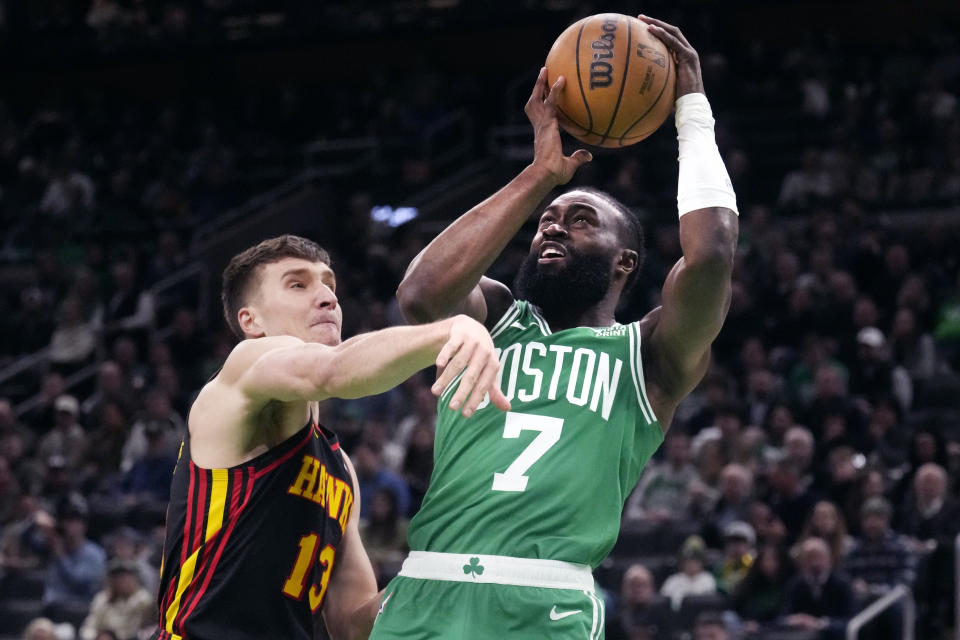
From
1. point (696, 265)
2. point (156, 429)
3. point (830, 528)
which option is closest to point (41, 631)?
point (156, 429)

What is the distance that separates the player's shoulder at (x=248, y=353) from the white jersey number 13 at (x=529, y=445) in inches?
26.2

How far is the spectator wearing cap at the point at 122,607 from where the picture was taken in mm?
10328

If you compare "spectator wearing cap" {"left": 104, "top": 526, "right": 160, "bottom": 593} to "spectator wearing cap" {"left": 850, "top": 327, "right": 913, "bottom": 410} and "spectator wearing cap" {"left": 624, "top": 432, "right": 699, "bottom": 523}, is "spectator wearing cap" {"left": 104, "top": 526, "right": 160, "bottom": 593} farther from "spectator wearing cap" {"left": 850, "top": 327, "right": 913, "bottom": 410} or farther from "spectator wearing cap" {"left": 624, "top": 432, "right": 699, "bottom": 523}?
"spectator wearing cap" {"left": 850, "top": 327, "right": 913, "bottom": 410}

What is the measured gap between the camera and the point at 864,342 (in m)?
11.2

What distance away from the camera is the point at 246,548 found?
4016 millimetres

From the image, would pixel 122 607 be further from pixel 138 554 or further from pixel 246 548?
pixel 246 548

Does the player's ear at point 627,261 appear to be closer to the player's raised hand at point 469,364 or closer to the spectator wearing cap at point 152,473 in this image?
the player's raised hand at point 469,364

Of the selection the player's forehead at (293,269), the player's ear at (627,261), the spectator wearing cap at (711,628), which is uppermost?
the player's forehead at (293,269)

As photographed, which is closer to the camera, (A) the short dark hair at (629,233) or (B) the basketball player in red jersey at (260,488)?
(B) the basketball player in red jersey at (260,488)

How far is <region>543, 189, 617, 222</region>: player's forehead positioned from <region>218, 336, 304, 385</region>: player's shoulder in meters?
0.98

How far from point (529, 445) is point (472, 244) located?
0.59 m

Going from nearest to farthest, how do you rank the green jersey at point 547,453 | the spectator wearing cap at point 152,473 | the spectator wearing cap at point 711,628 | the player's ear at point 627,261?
1. the green jersey at point 547,453
2. the player's ear at point 627,261
3. the spectator wearing cap at point 711,628
4. the spectator wearing cap at point 152,473

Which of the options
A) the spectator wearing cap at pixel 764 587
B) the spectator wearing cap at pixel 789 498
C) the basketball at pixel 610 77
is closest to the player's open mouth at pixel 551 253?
the basketball at pixel 610 77

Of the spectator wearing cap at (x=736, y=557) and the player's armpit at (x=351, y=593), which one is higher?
the player's armpit at (x=351, y=593)
